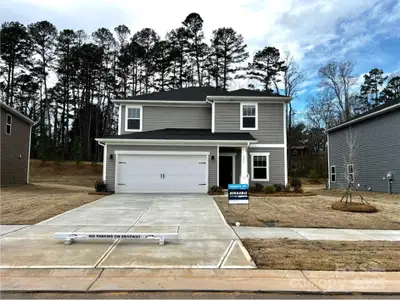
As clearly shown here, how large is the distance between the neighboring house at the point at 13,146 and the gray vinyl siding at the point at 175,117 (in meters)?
6.75

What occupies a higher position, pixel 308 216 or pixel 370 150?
pixel 370 150

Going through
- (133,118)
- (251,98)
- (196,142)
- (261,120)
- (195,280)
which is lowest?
(195,280)

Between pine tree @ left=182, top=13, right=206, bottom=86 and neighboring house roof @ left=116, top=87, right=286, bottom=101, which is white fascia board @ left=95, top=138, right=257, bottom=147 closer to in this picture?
neighboring house roof @ left=116, top=87, right=286, bottom=101

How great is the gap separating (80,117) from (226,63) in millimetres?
18521

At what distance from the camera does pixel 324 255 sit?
573cm

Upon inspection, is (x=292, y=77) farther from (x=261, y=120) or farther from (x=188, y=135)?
(x=188, y=135)

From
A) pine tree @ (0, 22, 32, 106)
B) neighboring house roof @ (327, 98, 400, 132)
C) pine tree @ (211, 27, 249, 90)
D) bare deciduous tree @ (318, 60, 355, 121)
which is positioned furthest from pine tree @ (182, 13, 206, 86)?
neighboring house roof @ (327, 98, 400, 132)

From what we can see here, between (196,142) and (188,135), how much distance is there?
1277 mm

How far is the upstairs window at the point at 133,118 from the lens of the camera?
20438 millimetres

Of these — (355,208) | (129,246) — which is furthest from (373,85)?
(129,246)

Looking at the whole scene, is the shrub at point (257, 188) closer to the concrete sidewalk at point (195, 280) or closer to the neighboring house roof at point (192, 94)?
the neighboring house roof at point (192, 94)

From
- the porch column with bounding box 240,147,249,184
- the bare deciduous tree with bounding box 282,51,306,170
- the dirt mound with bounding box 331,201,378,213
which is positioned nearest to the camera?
the dirt mound with bounding box 331,201,378,213

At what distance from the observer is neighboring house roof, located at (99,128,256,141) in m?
17.3

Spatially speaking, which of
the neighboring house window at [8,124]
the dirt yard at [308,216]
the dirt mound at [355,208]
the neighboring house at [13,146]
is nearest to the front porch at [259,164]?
the dirt yard at [308,216]
